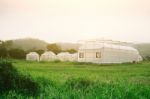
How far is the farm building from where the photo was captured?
36.9 meters

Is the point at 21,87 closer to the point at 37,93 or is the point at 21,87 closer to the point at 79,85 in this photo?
the point at 37,93

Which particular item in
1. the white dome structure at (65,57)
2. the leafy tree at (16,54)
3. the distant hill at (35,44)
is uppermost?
the distant hill at (35,44)

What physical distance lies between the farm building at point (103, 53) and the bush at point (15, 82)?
2658 centimetres

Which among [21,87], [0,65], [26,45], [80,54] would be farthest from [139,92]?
[26,45]

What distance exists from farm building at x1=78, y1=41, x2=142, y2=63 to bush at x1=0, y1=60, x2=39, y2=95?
87.2ft

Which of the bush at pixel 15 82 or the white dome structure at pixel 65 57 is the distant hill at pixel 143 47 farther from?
the bush at pixel 15 82

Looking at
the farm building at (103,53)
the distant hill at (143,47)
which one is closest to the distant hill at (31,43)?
the distant hill at (143,47)

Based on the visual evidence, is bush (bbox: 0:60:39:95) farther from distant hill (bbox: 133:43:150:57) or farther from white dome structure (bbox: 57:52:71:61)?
distant hill (bbox: 133:43:150:57)

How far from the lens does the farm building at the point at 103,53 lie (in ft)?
121

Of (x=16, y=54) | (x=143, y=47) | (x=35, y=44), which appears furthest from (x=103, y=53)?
(x=35, y=44)

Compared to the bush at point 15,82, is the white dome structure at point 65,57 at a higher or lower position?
lower

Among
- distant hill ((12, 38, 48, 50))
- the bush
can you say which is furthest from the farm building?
distant hill ((12, 38, 48, 50))

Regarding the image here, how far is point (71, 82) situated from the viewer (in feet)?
37.1

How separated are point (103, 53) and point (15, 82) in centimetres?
2761
